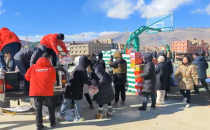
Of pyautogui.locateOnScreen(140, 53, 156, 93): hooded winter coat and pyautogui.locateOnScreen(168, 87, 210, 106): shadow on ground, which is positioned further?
pyautogui.locateOnScreen(168, 87, 210, 106): shadow on ground

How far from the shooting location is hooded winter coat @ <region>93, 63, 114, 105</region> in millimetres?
4300

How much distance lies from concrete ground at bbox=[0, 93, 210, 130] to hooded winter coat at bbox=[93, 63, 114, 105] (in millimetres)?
487

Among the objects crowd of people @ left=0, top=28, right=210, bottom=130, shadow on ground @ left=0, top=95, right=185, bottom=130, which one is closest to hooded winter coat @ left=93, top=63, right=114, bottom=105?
crowd of people @ left=0, top=28, right=210, bottom=130

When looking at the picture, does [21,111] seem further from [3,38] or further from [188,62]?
[188,62]

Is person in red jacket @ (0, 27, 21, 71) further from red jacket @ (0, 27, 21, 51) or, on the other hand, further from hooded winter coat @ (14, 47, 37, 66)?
hooded winter coat @ (14, 47, 37, 66)

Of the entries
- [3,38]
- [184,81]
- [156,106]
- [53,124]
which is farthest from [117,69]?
[3,38]

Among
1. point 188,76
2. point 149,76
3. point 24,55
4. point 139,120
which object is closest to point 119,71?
point 149,76

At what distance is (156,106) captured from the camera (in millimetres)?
5480

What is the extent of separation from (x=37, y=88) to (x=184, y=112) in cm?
375

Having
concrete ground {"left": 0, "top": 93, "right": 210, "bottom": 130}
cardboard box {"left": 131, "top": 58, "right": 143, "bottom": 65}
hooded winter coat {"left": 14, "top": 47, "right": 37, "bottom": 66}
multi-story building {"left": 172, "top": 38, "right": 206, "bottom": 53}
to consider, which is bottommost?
concrete ground {"left": 0, "top": 93, "right": 210, "bottom": 130}

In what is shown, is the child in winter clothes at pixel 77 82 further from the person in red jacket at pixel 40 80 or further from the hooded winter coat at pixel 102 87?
the person in red jacket at pixel 40 80

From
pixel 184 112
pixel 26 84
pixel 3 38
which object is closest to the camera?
pixel 26 84

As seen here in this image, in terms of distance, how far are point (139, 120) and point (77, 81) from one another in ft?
5.68

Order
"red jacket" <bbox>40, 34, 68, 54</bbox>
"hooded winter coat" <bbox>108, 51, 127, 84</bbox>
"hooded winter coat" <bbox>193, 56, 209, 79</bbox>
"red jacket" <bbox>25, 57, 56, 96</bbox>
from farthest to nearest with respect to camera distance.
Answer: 1. "hooded winter coat" <bbox>193, 56, 209, 79</bbox>
2. "hooded winter coat" <bbox>108, 51, 127, 84</bbox>
3. "red jacket" <bbox>40, 34, 68, 54</bbox>
4. "red jacket" <bbox>25, 57, 56, 96</bbox>
